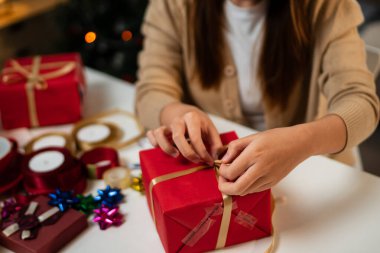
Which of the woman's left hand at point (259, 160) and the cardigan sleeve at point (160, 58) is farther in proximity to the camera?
the cardigan sleeve at point (160, 58)

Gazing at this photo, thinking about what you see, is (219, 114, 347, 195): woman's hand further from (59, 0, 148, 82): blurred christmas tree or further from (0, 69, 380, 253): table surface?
(59, 0, 148, 82): blurred christmas tree

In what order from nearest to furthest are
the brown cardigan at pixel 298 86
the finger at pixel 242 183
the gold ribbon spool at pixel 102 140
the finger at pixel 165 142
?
the finger at pixel 242 183, the finger at pixel 165 142, the brown cardigan at pixel 298 86, the gold ribbon spool at pixel 102 140

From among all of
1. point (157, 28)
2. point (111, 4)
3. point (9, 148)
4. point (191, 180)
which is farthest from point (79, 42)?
point (191, 180)

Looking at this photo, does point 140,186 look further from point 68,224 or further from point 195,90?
point 195,90

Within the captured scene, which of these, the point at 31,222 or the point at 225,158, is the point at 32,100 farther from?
the point at 225,158

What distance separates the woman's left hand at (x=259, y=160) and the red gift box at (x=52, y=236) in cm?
25

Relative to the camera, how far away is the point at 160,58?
97 cm

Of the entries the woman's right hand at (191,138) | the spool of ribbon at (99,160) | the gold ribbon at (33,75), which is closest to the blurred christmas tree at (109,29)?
the gold ribbon at (33,75)

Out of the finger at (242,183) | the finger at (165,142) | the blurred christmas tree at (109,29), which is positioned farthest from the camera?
the blurred christmas tree at (109,29)

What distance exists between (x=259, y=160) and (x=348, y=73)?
1.05 feet

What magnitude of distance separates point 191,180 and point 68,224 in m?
0.21

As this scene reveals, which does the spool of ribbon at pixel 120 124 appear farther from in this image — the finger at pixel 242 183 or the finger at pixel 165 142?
the finger at pixel 242 183

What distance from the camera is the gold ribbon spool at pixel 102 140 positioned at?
0.89 metres

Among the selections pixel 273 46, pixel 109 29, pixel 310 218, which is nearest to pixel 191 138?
pixel 310 218
